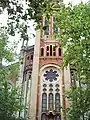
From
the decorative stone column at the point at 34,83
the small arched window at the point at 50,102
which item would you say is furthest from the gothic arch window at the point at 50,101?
the decorative stone column at the point at 34,83

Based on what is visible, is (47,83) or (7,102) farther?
(47,83)

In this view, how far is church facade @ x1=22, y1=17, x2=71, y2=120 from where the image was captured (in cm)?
2384

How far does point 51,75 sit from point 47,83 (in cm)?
115

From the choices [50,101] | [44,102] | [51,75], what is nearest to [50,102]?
[50,101]

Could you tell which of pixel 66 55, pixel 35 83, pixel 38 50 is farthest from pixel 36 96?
pixel 66 55

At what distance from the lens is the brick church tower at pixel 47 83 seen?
23797 millimetres

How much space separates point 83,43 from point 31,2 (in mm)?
5928

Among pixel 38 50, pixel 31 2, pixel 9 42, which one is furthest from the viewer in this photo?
pixel 38 50

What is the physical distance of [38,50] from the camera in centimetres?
2812

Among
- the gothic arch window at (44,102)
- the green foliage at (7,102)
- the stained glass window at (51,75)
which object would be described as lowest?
the green foliage at (7,102)

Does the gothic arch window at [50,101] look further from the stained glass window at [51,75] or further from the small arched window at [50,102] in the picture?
the stained glass window at [51,75]

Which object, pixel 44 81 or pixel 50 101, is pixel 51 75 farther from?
pixel 50 101

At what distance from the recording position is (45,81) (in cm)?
2598

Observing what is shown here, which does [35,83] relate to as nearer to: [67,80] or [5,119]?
[67,80]
